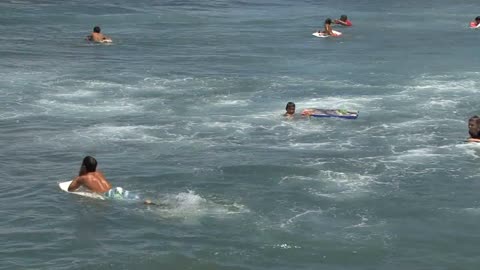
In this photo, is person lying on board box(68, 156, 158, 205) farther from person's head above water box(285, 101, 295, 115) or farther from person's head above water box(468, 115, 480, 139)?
person's head above water box(468, 115, 480, 139)

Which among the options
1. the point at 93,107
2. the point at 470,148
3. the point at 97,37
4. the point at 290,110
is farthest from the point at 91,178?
the point at 97,37

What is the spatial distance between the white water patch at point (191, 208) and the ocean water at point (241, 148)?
69 millimetres

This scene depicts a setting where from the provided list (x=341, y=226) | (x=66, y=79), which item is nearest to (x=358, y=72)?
(x=66, y=79)

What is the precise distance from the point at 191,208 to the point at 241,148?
17.9 feet

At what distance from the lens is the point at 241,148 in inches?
1042

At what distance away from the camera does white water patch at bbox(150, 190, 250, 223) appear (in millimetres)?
20797

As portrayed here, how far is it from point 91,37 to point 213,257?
26665 mm

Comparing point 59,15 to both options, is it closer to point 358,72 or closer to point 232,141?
point 358,72

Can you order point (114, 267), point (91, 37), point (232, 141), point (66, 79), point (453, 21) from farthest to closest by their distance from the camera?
point (453, 21) < point (91, 37) < point (66, 79) < point (232, 141) < point (114, 267)

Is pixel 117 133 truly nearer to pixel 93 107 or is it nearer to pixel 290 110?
pixel 93 107

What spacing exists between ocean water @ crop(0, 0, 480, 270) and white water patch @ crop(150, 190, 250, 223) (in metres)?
0.07

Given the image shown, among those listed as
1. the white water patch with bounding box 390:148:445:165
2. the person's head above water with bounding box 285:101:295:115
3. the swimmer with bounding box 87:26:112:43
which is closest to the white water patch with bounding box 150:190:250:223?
the white water patch with bounding box 390:148:445:165

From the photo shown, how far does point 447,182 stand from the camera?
2331 cm

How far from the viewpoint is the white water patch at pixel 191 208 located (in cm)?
2080
